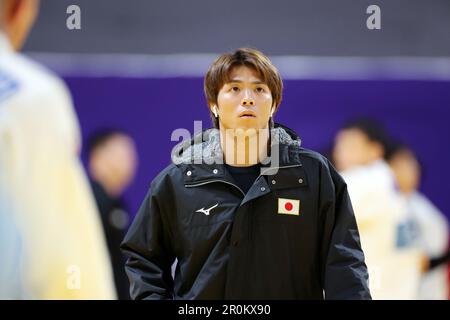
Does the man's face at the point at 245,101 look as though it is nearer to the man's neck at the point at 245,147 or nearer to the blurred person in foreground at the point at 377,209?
the man's neck at the point at 245,147

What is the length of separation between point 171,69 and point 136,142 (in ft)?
1.65

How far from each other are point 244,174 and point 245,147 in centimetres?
9

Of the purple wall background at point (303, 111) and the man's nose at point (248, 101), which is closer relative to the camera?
the man's nose at point (248, 101)

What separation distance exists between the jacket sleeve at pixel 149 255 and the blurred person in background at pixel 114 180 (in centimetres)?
186

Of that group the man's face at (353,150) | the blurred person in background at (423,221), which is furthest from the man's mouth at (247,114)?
the blurred person in background at (423,221)

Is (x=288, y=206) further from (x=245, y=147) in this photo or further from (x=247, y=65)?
(x=247, y=65)

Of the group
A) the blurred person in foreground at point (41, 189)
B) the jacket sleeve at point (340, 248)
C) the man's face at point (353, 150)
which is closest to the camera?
the jacket sleeve at point (340, 248)

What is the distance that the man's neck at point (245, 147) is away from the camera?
2.39 metres

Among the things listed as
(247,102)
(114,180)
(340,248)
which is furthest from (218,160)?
(114,180)

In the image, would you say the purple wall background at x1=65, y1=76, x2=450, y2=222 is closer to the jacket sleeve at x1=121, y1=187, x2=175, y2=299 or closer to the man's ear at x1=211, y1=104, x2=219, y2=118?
the man's ear at x1=211, y1=104, x2=219, y2=118

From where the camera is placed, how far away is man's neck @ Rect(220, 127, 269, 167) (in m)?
2.39

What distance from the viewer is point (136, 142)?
428 centimetres

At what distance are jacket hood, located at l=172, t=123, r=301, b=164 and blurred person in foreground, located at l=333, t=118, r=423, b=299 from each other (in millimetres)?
2051

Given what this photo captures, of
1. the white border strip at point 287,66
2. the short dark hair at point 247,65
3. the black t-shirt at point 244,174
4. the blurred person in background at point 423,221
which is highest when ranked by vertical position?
the white border strip at point 287,66
